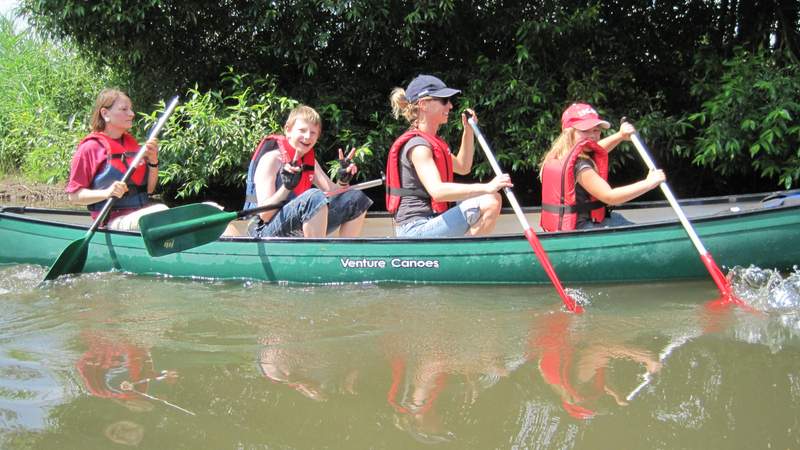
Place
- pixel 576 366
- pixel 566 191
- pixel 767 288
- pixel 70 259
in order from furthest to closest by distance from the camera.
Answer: pixel 70 259
pixel 566 191
pixel 767 288
pixel 576 366

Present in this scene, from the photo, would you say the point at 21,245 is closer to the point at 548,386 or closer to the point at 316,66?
the point at 316,66

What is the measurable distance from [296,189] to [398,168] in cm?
73

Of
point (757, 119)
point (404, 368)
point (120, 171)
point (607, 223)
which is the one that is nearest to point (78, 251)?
point (120, 171)

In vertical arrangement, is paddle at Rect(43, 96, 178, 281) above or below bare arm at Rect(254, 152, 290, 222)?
below

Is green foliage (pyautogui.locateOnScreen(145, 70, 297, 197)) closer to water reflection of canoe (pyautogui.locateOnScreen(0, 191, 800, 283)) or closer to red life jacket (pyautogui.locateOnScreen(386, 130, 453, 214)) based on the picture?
water reflection of canoe (pyautogui.locateOnScreen(0, 191, 800, 283))

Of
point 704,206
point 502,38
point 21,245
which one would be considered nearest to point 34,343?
point 21,245

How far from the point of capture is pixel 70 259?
14.5ft

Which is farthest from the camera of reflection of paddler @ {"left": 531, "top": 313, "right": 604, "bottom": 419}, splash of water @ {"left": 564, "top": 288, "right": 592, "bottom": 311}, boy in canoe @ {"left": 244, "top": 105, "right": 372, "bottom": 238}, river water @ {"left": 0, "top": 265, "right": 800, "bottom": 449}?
boy in canoe @ {"left": 244, "top": 105, "right": 372, "bottom": 238}

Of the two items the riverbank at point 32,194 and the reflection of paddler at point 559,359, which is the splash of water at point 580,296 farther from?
the riverbank at point 32,194

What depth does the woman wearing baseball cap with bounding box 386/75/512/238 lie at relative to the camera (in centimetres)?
380

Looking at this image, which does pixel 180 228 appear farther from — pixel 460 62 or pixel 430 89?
pixel 460 62

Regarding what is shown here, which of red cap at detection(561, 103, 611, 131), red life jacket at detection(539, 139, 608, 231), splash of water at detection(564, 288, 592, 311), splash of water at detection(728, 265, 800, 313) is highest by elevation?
red cap at detection(561, 103, 611, 131)

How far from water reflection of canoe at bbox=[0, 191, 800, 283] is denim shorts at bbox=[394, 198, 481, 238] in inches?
3.6

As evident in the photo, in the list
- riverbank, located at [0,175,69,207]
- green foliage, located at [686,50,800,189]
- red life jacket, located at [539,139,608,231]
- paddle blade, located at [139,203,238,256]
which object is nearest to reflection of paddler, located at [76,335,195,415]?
paddle blade, located at [139,203,238,256]
